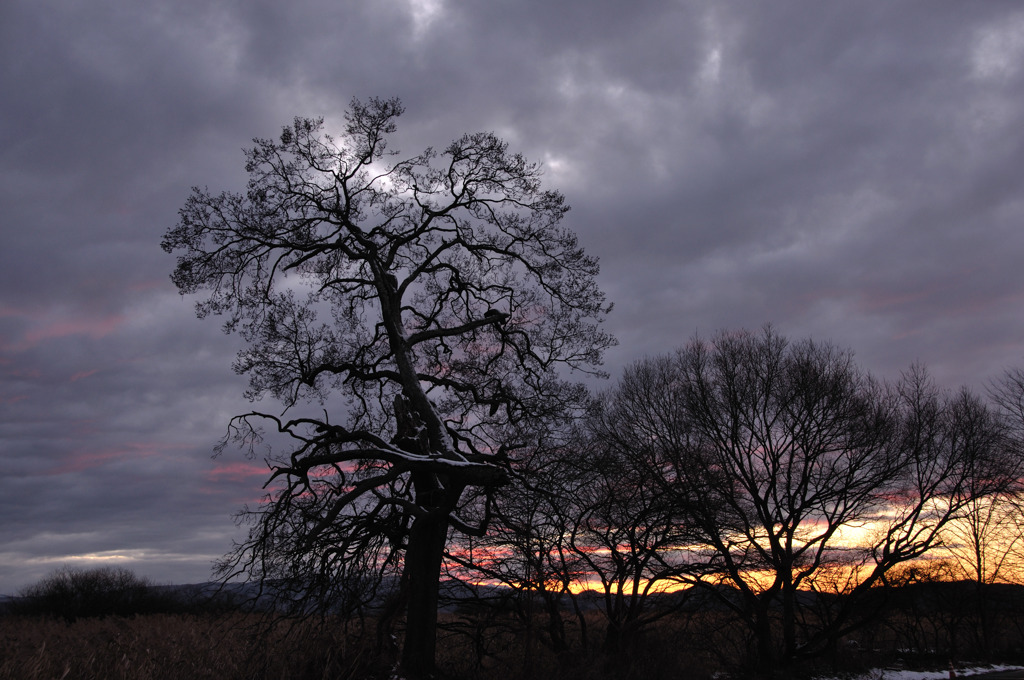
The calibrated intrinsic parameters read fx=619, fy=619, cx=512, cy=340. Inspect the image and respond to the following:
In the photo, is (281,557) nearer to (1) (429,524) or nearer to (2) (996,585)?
(1) (429,524)

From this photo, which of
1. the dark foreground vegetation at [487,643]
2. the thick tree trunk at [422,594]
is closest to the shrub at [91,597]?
the dark foreground vegetation at [487,643]

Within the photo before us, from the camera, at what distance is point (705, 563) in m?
18.8

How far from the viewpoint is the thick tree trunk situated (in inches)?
408

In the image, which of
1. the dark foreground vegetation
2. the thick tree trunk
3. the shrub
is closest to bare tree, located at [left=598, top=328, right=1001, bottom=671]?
the dark foreground vegetation

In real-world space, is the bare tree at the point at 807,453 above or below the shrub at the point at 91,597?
above

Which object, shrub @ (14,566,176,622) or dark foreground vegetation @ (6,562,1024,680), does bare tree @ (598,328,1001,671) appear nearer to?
dark foreground vegetation @ (6,562,1024,680)

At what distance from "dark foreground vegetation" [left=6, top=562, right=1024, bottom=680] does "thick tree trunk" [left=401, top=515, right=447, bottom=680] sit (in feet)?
1.54

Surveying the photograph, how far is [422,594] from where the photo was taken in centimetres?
1066

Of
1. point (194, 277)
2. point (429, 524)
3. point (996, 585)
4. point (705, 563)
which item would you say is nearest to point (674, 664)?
point (705, 563)

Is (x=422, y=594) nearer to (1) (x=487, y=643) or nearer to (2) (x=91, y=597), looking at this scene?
(1) (x=487, y=643)

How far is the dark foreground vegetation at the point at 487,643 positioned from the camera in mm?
8750

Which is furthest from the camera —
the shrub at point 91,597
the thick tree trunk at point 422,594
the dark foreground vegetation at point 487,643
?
the shrub at point 91,597

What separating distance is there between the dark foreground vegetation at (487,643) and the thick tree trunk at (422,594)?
1.54ft

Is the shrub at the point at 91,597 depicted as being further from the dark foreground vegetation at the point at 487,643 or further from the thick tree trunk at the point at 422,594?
the thick tree trunk at the point at 422,594
